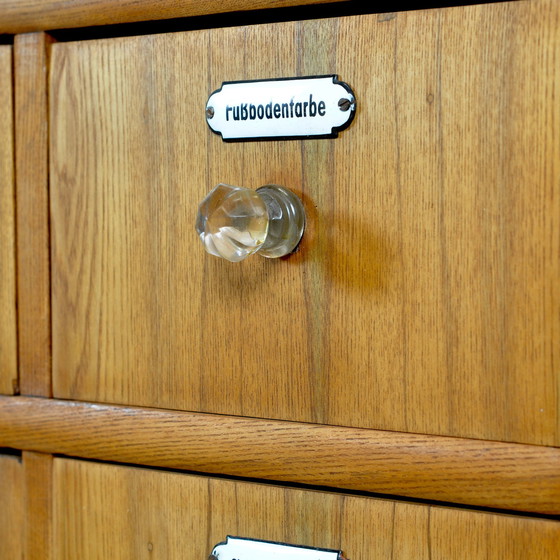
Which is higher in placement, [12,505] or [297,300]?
[297,300]

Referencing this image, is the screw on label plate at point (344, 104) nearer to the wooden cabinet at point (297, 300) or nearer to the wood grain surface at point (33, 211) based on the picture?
the wooden cabinet at point (297, 300)

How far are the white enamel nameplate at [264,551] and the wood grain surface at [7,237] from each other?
0.16 meters

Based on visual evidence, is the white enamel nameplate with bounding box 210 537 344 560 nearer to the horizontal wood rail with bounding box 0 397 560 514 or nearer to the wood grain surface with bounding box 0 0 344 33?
the horizontal wood rail with bounding box 0 397 560 514

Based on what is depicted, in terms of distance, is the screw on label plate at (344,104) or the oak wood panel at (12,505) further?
the oak wood panel at (12,505)

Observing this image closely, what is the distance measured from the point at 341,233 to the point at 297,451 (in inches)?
4.5

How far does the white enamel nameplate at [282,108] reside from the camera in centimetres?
39

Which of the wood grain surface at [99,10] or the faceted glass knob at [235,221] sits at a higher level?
the wood grain surface at [99,10]

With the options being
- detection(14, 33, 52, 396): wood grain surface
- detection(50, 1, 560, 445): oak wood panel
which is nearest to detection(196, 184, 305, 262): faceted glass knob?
detection(50, 1, 560, 445): oak wood panel

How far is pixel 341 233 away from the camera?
0.40 metres

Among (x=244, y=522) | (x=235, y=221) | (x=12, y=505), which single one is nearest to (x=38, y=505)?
(x=12, y=505)

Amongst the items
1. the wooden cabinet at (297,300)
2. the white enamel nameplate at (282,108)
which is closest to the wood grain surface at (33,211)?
the wooden cabinet at (297,300)

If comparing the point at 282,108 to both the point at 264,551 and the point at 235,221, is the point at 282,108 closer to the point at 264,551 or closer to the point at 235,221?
the point at 235,221

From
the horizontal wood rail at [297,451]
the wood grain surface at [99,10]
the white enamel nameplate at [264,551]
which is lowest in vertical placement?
the white enamel nameplate at [264,551]

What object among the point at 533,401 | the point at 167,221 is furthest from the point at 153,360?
the point at 533,401
